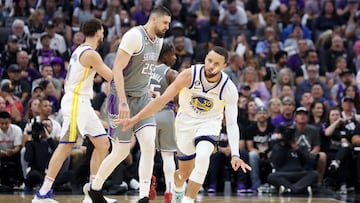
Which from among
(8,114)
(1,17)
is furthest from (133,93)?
(1,17)

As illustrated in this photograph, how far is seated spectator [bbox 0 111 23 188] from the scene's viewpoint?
1409 centimetres

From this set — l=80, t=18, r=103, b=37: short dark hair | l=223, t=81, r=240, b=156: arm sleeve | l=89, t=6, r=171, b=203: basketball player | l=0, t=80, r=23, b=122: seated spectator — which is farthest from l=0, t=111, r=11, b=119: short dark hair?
l=223, t=81, r=240, b=156: arm sleeve

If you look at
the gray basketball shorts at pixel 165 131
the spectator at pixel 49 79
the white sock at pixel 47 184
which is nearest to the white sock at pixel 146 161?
the gray basketball shorts at pixel 165 131

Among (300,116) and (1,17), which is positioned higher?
(1,17)

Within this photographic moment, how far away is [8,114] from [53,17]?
18.8ft

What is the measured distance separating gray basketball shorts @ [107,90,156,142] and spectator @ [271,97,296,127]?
19.5 ft

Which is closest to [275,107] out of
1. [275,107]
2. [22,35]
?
[275,107]

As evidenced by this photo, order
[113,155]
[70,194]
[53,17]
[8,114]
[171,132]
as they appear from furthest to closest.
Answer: [53,17]
[8,114]
[70,194]
[171,132]
[113,155]

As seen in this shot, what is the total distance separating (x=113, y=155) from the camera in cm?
920

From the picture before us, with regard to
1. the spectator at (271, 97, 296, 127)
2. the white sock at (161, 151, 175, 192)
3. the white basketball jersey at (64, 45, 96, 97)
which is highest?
the white basketball jersey at (64, 45, 96, 97)

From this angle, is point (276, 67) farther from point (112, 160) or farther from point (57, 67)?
point (112, 160)

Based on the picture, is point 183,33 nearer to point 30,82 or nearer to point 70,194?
point 30,82

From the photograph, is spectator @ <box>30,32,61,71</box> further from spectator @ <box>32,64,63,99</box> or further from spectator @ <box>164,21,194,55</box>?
spectator @ <box>164,21,194,55</box>

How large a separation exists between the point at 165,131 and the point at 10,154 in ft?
15.0
